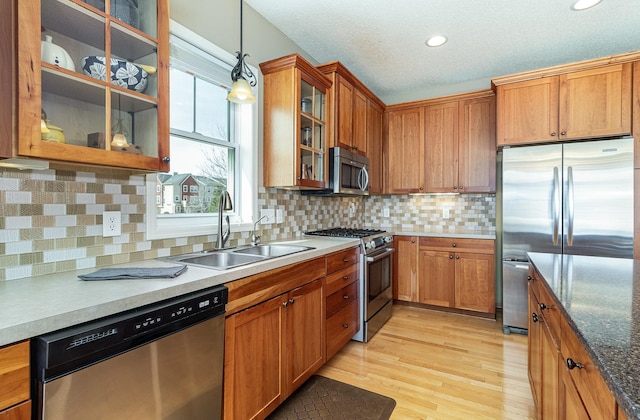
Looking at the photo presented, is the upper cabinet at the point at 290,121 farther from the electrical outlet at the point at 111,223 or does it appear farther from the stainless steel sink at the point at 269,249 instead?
the electrical outlet at the point at 111,223

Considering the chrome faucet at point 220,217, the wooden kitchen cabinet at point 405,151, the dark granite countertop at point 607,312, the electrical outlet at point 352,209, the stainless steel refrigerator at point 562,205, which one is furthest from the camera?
the electrical outlet at point 352,209

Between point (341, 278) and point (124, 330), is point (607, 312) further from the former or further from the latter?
point (341, 278)

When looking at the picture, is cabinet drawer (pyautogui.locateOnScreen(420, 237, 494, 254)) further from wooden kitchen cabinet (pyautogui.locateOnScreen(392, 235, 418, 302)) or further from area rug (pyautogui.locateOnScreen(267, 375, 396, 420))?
area rug (pyautogui.locateOnScreen(267, 375, 396, 420))

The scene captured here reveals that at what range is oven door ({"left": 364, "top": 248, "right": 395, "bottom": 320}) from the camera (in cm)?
283

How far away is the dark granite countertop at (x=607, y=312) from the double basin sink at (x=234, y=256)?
129cm

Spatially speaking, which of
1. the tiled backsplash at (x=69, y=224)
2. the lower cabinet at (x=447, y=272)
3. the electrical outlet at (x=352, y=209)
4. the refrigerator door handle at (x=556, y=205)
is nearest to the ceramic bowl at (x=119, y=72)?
the tiled backsplash at (x=69, y=224)

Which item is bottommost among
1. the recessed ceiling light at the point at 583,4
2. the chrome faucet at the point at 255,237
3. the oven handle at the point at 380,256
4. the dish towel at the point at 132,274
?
the oven handle at the point at 380,256

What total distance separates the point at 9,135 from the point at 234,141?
1494 mm

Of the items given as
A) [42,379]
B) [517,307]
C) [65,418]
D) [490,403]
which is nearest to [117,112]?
[42,379]

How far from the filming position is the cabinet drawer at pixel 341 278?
7.48 feet

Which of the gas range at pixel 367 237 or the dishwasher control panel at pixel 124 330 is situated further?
the gas range at pixel 367 237

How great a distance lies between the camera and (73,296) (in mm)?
1007

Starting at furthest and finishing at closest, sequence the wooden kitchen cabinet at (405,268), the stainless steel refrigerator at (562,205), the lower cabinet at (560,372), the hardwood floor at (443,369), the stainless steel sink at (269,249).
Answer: the wooden kitchen cabinet at (405,268) → the stainless steel refrigerator at (562,205) → the stainless steel sink at (269,249) → the hardwood floor at (443,369) → the lower cabinet at (560,372)

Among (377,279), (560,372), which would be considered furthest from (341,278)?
(560,372)
